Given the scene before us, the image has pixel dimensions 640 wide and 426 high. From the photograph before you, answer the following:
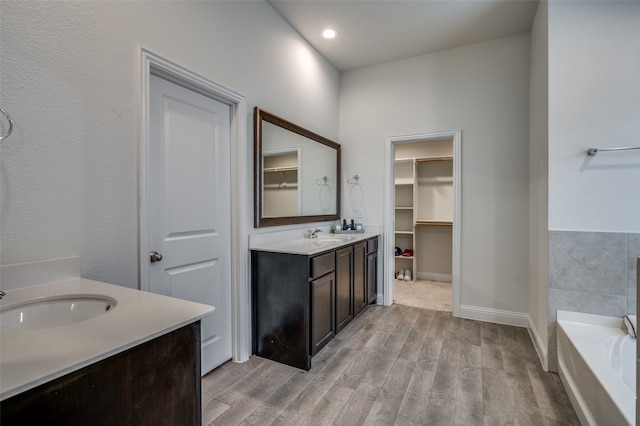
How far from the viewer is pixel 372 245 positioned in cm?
348

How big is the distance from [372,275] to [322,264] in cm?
134

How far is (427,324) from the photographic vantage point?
121 inches

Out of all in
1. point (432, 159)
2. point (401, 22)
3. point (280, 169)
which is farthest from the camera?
point (432, 159)

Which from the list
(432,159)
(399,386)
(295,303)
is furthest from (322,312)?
(432,159)

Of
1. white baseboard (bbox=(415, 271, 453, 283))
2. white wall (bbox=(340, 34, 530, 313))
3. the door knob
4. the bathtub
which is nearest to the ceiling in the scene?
white wall (bbox=(340, 34, 530, 313))

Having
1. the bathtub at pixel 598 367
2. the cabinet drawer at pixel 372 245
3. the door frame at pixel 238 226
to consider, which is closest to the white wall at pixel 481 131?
the cabinet drawer at pixel 372 245

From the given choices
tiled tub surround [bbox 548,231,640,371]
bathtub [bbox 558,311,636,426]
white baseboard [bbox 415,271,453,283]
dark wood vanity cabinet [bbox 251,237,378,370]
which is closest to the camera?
bathtub [bbox 558,311,636,426]

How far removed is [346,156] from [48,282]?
10.4ft

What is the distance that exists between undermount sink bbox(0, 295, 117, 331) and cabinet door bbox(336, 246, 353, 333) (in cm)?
178

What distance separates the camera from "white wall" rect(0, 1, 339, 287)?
121 cm

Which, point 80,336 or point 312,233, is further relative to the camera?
point 312,233

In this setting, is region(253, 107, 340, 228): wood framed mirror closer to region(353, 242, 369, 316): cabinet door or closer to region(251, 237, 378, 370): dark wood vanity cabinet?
region(251, 237, 378, 370): dark wood vanity cabinet

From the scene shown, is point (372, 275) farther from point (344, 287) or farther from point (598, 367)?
point (598, 367)

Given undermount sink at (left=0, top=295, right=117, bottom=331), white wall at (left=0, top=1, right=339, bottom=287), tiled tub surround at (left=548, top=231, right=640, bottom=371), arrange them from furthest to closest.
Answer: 1. tiled tub surround at (left=548, top=231, right=640, bottom=371)
2. white wall at (left=0, top=1, right=339, bottom=287)
3. undermount sink at (left=0, top=295, right=117, bottom=331)
